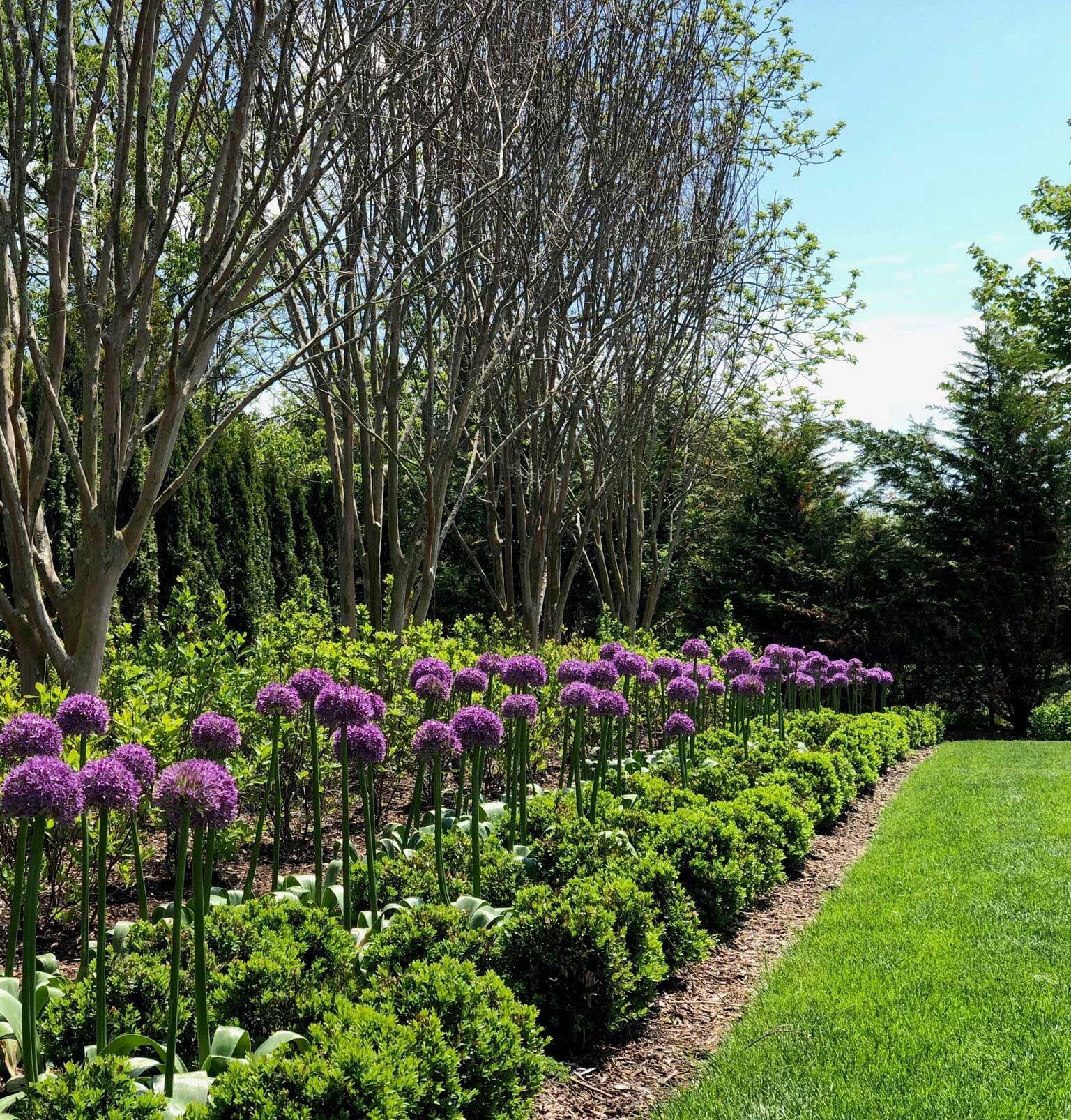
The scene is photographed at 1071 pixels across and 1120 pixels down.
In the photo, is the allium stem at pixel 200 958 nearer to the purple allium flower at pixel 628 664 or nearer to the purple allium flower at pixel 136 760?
the purple allium flower at pixel 136 760

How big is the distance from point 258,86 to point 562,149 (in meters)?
3.22

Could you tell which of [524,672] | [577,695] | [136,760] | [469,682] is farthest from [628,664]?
[136,760]

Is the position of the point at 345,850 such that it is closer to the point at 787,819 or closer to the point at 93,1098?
the point at 93,1098

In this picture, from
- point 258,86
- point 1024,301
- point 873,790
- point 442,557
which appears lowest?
point 873,790

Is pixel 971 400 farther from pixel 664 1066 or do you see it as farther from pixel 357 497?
pixel 664 1066

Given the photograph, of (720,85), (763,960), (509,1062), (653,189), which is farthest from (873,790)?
(720,85)

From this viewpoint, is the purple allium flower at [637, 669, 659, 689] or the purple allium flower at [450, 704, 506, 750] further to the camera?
the purple allium flower at [637, 669, 659, 689]

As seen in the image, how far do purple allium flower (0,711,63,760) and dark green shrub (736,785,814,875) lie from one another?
4.03m

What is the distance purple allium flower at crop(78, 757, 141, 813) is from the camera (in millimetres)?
2350

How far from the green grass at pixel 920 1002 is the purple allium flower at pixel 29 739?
2109 mm

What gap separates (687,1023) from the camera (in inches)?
141

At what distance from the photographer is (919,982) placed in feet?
12.3

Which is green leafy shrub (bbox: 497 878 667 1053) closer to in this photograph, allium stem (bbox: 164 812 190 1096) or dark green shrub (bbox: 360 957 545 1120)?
dark green shrub (bbox: 360 957 545 1120)

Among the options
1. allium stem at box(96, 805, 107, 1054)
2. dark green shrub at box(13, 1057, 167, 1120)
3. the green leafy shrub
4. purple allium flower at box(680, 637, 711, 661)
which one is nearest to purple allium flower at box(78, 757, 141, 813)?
allium stem at box(96, 805, 107, 1054)
